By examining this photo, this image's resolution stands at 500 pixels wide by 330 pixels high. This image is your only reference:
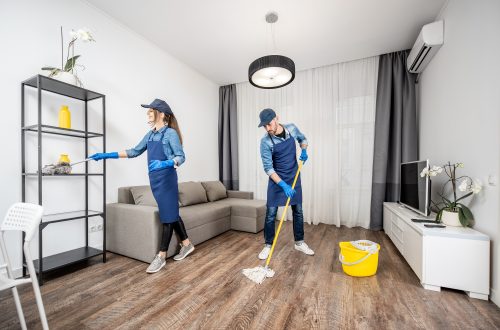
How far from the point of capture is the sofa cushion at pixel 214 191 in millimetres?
3423

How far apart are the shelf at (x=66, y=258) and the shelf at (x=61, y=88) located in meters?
1.49

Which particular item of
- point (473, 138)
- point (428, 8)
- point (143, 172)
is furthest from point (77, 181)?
point (428, 8)

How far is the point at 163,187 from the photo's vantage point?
1.97 meters

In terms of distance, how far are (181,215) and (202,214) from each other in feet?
0.94

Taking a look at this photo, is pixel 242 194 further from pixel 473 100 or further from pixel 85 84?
pixel 473 100

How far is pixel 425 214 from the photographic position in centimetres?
203

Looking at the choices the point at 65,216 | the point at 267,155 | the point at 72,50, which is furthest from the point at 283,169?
the point at 72,50

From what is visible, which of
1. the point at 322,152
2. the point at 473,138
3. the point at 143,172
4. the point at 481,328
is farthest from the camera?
the point at 322,152

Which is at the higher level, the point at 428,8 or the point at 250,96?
the point at 428,8

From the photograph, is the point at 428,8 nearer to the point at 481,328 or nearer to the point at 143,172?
the point at 481,328

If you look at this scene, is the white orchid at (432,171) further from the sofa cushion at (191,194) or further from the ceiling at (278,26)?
the sofa cushion at (191,194)

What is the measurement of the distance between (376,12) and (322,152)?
76.2 inches

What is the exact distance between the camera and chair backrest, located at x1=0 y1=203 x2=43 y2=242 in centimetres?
95

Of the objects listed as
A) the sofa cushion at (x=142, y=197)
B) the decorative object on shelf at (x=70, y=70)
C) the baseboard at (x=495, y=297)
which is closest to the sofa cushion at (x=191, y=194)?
the sofa cushion at (x=142, y=197)
